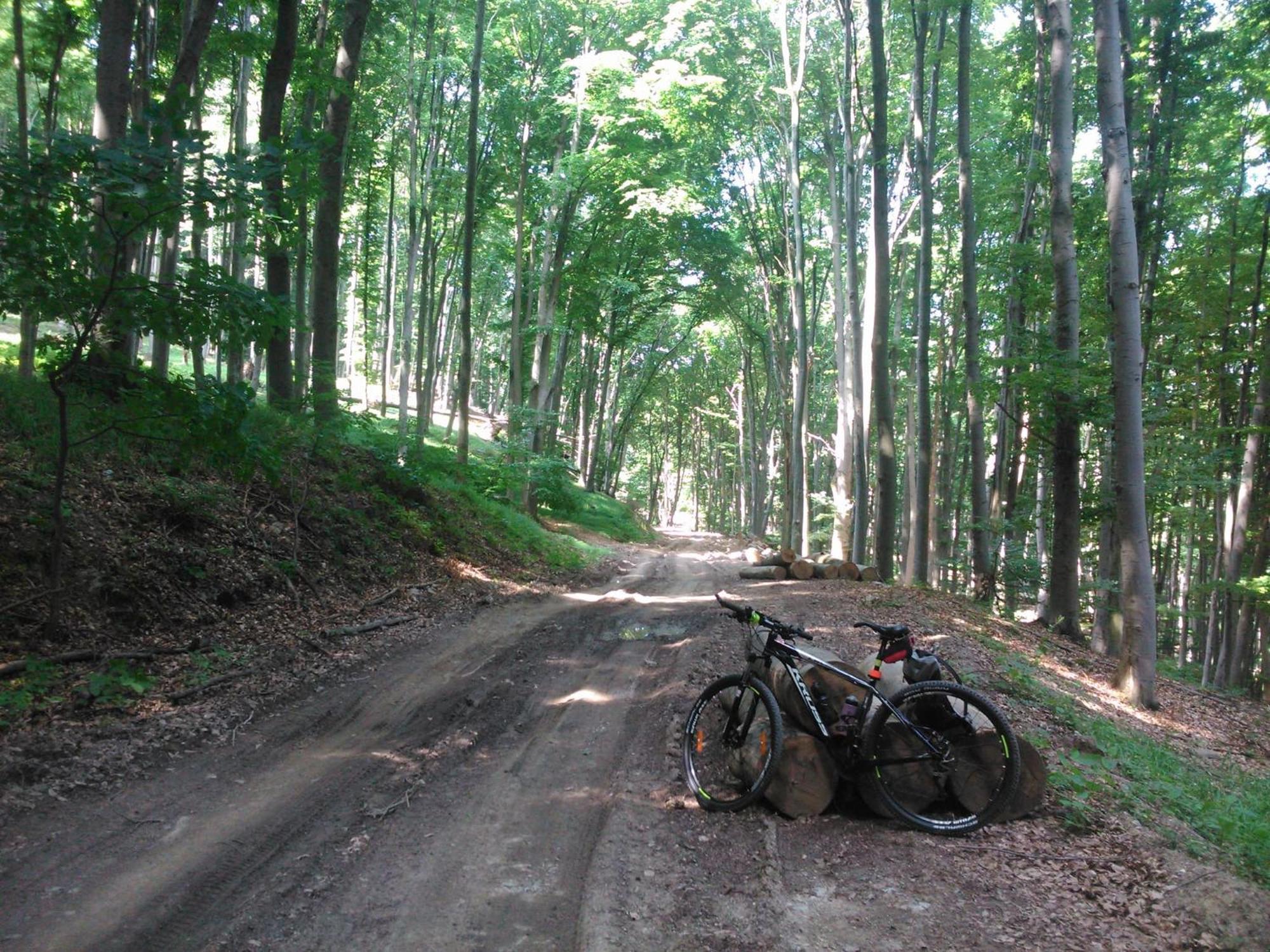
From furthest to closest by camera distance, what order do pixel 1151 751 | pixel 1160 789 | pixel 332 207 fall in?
pixel 332 207
pixel 1151 751
pixel 1160 789

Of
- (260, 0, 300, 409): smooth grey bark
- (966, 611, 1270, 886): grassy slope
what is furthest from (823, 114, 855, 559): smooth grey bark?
(260, 0, 300, 409): smooth grey bark

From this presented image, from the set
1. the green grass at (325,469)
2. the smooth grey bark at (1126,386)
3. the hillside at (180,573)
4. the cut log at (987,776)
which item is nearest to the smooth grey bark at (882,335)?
the smooth grey bark at (1126,386)

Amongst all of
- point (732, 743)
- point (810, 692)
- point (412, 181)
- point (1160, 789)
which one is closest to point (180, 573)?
point (732, 743)

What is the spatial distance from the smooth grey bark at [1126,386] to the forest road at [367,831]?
628 cm

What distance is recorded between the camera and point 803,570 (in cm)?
1586

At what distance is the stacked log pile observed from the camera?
15.7 metres

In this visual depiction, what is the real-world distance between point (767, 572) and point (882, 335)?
218 inches

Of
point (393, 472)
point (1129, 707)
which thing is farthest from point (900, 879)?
point (393, 472)

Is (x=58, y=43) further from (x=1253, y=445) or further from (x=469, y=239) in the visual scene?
(x=1253, y=445)

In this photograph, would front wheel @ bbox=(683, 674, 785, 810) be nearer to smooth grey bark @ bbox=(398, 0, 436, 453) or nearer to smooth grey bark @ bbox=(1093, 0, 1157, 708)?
smooth grey bark @ bbox=(1093, 0, 1157, 708)

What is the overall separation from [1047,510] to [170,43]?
20638 millimetres

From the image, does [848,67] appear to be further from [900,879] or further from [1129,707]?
[900,879]

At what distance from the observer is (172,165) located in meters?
5.47

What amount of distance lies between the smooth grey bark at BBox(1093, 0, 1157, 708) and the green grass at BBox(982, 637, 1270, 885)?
54.9 inches
